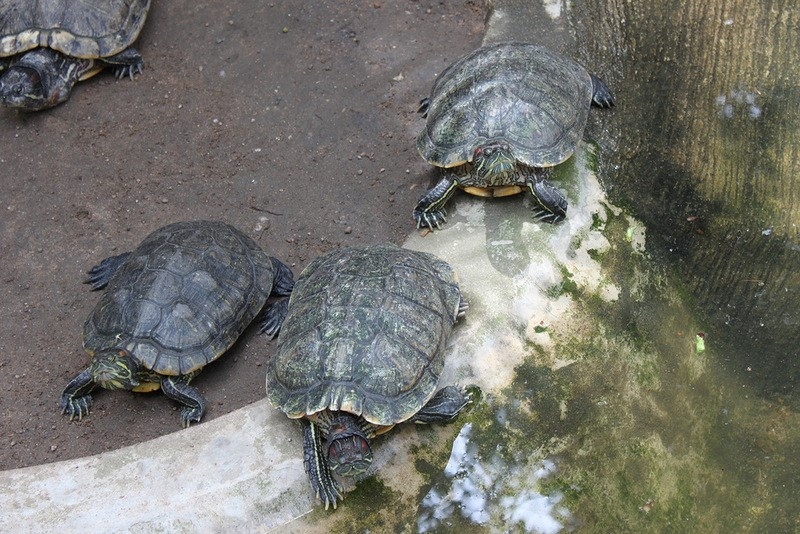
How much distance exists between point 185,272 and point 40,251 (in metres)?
1.91

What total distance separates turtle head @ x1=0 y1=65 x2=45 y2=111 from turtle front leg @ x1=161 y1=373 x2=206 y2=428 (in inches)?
149

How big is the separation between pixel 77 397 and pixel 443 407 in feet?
9.18

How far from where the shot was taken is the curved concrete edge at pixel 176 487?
14.3 ft

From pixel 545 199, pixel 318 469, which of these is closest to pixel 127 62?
pixel 545 199

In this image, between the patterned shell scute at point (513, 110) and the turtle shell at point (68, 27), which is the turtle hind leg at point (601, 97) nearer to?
the patterned shell scute at point (513, 110)

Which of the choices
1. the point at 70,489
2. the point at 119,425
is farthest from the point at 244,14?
the point at 70,489

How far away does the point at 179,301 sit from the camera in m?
5.55

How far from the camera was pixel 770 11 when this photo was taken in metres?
6.88

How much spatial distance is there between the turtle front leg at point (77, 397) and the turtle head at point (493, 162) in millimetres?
3295

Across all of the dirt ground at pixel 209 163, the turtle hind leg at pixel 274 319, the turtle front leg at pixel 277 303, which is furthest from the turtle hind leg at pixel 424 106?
the turtle hind leg at pixel 274 319

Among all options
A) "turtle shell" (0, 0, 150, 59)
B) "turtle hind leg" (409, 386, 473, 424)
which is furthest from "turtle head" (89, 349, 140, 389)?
"turtle shell" (0, 0, 150, 59)

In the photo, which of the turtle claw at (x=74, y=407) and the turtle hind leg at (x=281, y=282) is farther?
the turtle hind leg at (x=281, y=282)

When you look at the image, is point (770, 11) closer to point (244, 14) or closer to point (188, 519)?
point (244, 14)

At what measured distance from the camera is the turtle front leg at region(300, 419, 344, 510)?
14.4ft
